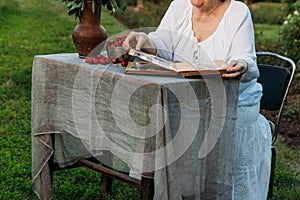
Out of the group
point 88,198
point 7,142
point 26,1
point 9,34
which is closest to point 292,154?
point 88,198

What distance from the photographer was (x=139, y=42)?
3.17m

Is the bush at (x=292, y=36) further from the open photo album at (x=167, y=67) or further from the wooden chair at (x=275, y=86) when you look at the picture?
the open photo album at (x=167, y=67)

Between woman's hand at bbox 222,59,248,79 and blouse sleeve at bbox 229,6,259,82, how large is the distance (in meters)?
0.08

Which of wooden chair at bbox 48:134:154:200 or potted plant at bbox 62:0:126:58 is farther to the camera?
potted plant at bbox 62:0:126:58

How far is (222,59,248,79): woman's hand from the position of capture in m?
2.84

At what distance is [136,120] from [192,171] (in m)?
0.36

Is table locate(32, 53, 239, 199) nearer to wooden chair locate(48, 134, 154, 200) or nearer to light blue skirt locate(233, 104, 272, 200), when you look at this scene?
wooden chair locate(48, 134, 154, 200)

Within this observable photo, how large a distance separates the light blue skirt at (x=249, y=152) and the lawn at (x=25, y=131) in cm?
102

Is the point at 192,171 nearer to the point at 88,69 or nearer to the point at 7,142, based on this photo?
the point at 88,69

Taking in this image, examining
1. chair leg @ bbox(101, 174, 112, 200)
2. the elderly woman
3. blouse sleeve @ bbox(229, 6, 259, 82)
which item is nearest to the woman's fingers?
the elderly woman

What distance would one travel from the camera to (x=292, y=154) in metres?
5.30

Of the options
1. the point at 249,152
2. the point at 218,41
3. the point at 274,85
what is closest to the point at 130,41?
the point at 218,41

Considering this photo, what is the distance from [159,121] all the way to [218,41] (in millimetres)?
739

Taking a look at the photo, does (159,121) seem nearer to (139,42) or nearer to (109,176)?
(139,42)
